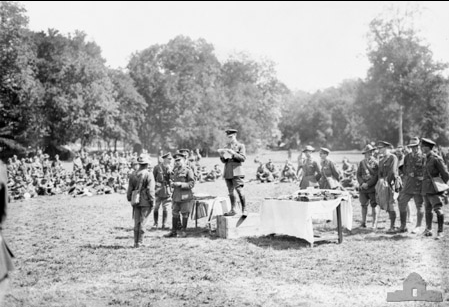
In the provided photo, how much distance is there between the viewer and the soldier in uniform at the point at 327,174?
12.3 meters

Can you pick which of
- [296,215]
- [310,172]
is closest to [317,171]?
[310,172]

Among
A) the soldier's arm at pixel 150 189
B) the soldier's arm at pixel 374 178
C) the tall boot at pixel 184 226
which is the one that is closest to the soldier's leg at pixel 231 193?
the tall boot at pixel 184 226

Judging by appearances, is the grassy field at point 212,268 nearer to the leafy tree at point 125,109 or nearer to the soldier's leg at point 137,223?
the soldier's leg at point 137,223

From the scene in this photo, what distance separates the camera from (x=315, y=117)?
92812 millimetres

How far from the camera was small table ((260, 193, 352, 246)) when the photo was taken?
945cm

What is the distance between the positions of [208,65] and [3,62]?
30654 mm

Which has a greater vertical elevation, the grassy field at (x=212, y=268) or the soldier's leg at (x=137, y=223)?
the soldier's leg at (x=137, y=223)

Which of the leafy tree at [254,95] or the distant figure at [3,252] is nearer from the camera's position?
the distant figure at [3,252]

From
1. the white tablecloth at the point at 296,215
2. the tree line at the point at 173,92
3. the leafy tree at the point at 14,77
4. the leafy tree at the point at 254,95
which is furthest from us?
the leafy tree at the point at 254,95

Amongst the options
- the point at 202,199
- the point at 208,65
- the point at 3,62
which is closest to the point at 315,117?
the point at 208,65

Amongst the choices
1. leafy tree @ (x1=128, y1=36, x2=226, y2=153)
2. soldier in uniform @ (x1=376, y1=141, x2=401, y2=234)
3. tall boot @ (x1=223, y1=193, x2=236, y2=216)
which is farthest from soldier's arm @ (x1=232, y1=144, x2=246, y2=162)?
leafy tree @ (x1=128, y1=36, x2=226, y2=153)

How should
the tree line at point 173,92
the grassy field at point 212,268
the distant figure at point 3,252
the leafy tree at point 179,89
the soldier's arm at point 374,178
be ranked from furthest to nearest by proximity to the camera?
1. the leafy tree at point 179,89
2. the tree line at point 173,92
3. the soldier's arm at point 374,178
4. the grassy field at point 212,268
5. the distant figure at point 3,252

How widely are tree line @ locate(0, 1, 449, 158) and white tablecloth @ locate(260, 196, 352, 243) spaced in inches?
1116

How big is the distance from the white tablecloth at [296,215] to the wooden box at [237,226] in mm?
300
